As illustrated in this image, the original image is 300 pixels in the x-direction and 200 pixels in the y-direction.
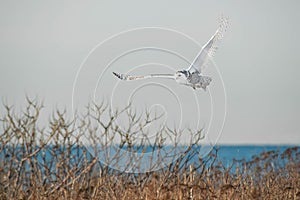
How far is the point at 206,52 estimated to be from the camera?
6555 mm

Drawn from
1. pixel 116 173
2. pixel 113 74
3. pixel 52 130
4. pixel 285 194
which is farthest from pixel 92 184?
pixel 285 194

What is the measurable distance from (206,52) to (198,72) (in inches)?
9.2

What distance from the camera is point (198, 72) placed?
644 cm

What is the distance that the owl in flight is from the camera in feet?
21.0

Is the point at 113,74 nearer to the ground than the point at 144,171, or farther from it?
farther from it

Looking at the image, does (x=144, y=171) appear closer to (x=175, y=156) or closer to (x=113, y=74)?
(x=175, y=156)

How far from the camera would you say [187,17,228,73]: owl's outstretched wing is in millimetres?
6426

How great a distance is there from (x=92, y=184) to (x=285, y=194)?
1.92 m

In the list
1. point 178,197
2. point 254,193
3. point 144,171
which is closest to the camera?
point 178,197

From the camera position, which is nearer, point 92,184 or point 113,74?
point 113,74

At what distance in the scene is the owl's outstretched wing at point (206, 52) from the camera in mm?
6426

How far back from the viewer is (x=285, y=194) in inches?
278

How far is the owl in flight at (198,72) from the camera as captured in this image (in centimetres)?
639

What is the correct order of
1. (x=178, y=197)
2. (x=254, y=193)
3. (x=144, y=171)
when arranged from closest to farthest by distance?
(x=178, y=197) → (x=254, y=193) → (x=144, y=171)
